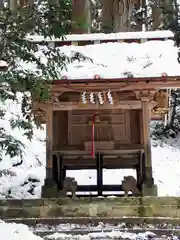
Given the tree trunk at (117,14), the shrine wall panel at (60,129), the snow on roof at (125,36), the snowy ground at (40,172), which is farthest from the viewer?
the tree trunk at (117,14)

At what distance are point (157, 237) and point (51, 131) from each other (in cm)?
354

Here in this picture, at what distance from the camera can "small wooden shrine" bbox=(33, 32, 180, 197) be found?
8711mm

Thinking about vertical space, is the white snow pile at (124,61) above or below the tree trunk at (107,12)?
below

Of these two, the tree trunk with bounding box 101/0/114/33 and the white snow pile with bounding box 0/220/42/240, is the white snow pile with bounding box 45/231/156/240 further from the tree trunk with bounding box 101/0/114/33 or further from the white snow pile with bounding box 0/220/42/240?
the tree trunk with bounding box 101/0/114/33

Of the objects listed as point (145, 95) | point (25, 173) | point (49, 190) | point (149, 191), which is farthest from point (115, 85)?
point (25, 173)

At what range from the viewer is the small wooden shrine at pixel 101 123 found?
Result: 871 cm

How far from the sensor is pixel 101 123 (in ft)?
31.7

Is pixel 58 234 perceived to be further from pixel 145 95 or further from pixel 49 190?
pixel 145 95

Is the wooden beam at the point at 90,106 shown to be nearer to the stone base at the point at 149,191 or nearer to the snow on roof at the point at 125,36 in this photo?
the snow on roof at the point at 125,36

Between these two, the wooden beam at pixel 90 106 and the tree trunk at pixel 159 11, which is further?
the tree trunk at pixel 159 11

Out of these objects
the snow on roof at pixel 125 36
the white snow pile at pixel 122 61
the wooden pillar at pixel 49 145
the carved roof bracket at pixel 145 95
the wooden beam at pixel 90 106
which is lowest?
the wooden pillar at pixel 49 145

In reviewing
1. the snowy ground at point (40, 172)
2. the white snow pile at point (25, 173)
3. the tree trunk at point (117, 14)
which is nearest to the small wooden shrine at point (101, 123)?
the white snow pile at point (25, 173)

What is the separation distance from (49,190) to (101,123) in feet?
6.33

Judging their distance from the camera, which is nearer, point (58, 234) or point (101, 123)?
point (58, 234)
